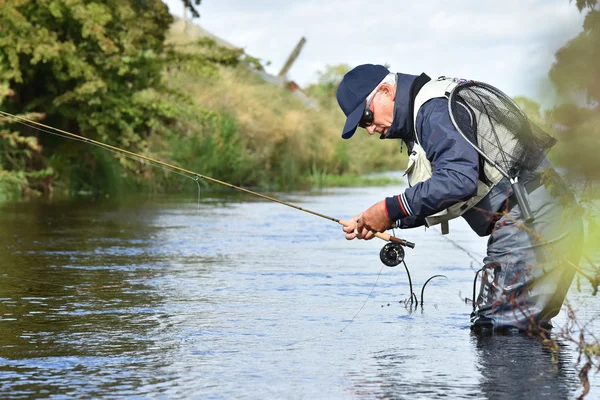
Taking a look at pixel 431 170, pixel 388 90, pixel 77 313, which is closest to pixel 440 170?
pixel 431 170

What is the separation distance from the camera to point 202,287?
28.5ft

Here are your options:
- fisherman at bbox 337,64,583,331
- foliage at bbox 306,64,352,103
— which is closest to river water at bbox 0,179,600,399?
fisherman at bbox 337,64,583,331

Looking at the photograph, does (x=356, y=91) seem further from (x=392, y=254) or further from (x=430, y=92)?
(x=392, y=254)

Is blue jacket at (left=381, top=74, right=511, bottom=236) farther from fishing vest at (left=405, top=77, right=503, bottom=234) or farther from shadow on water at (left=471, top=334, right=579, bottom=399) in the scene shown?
shadow on water at (left=471, top=334, right=579, bottom=399)

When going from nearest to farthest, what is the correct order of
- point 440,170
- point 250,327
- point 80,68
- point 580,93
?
point 580,93
point 440,170
point 250,327
point 80,68

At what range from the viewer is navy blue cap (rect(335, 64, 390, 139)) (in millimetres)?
5777

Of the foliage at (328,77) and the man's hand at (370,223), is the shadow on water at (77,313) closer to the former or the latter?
the man's hand at (370,223)

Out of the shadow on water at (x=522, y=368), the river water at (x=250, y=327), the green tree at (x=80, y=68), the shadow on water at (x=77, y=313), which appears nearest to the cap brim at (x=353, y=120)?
the river water at (x=250, y=327)

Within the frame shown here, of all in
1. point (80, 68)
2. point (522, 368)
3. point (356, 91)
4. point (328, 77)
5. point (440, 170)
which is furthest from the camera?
point (328, 77)

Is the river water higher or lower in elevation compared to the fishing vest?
lower

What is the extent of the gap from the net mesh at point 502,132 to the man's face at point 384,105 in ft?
1.09

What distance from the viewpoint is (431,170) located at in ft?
19.1

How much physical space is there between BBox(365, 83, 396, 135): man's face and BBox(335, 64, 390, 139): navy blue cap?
5cm

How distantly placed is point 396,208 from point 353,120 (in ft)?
1.60
